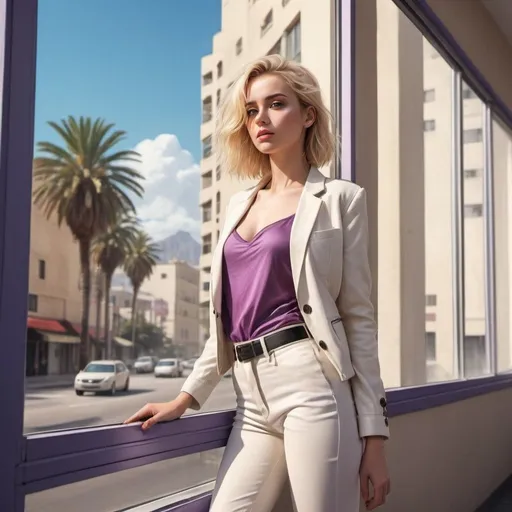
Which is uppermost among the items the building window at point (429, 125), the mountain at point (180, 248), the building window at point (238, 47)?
the building window at point (429, 125)

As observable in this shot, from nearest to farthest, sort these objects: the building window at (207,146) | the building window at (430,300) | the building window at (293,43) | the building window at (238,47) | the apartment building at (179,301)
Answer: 1. the apartment building at (179,301)
2. the building window at (207,146)
3. the building window at (238,47)
4. the building window at (293,43)
5. the building window at (430,300)

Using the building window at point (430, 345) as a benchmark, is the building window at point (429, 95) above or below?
above

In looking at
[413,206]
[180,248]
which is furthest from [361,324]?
[413,206]

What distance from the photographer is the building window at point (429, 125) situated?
422 centimetres

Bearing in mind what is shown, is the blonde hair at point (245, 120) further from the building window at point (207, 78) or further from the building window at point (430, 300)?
the building window at point (430, 300)

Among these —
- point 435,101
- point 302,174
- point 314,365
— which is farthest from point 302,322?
point 435,101

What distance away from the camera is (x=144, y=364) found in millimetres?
1896

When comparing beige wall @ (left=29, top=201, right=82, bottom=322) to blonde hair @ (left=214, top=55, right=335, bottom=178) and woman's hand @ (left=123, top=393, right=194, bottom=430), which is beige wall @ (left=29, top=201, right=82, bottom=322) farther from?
blonde hair @ (left=214, top=55, right=335, bottom=178)

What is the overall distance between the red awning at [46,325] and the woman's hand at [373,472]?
0.75 m

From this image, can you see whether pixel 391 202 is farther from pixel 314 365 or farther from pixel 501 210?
pixel 501 210

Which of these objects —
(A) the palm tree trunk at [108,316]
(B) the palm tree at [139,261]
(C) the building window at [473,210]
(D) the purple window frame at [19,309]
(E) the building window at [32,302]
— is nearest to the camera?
(D) the purple window frame at [19,309]

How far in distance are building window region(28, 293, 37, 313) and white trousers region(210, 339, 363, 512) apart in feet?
1.70

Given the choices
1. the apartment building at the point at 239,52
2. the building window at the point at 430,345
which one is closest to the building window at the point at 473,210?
the building window at the point at 430,345

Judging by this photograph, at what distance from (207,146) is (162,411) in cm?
83
